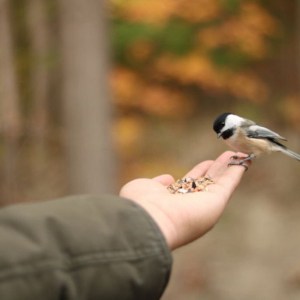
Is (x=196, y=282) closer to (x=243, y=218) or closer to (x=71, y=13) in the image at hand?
(x=243, y=218)

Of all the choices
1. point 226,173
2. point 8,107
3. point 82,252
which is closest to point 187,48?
point 8,107

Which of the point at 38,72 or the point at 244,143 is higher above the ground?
the point at 244,143

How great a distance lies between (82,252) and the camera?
4.53ft

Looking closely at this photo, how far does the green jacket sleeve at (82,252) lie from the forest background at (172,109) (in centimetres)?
423

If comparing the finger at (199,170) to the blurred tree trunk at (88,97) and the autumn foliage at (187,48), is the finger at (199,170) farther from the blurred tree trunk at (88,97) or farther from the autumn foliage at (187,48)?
the autumn foliage at (187,48)

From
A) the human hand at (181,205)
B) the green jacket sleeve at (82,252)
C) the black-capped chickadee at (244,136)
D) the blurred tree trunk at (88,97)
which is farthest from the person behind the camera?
the blurred tree trunk at (88,97)

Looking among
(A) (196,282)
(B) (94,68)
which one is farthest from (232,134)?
(A) (196,282)

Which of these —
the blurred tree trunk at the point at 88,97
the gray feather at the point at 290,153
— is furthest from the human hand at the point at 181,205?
the blurred tree trunk at the point at 88,97

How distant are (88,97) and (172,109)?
256 centimetres

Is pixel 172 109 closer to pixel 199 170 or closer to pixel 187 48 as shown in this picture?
pixel 187 48

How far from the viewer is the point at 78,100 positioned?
570 centimetres

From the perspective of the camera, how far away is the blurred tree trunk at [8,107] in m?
7.67

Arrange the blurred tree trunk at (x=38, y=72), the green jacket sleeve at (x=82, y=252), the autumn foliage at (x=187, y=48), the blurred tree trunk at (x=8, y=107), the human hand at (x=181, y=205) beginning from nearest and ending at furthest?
1. the green jacket sleeve at (x=82, y=252)
2. the human hand at (x=181, y=205)
3. the autumn foliage at (x=187, y=48)
4. the blurred tree trunk at (x=8, y=107)
5. the blurred tree trunk at (x=38, y=72)

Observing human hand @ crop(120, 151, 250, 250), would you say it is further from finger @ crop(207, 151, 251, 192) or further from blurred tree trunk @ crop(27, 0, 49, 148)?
blurred tree trunk @ crop(27, 0, 49, 148)
